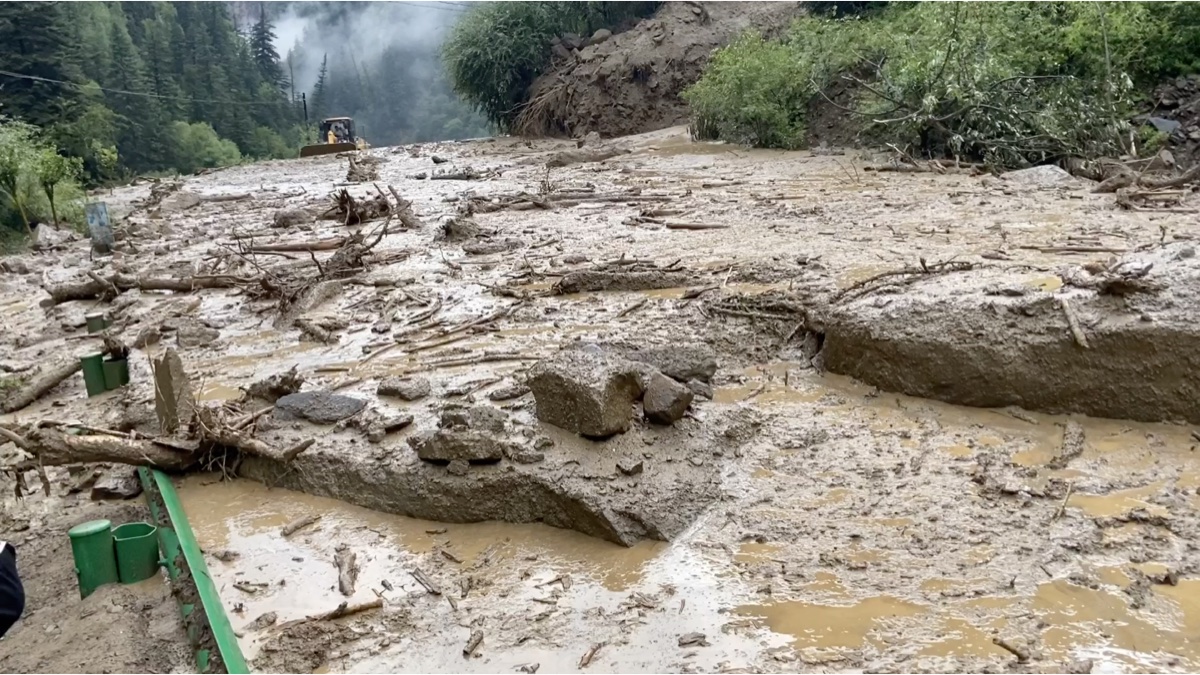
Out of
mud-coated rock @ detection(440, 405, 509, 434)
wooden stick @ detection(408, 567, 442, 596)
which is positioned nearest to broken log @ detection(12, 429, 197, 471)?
mud-coated rock @ detection(440, 405, 509, 434)

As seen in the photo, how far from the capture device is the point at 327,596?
11.0 feet

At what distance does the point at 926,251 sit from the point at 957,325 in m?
2.88

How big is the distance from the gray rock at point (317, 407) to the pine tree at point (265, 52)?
60.4 meters

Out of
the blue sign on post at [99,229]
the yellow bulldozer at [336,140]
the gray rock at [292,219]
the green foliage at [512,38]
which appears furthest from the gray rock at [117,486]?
the yellow bulldozer at [336,140]

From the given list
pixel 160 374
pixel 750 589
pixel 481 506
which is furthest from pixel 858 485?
pixel 160 374

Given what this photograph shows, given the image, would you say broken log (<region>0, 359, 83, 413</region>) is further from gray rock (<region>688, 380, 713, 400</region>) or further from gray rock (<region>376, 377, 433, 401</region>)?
gray rock (<region>688, 380, 713, 400</region>)

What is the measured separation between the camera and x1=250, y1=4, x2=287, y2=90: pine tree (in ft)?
197

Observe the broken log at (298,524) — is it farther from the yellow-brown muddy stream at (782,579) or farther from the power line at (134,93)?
the power line at (134,93)

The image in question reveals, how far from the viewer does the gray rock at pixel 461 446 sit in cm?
393

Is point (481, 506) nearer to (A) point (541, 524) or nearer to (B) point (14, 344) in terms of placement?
(A) point (541, 524)

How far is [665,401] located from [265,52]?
2564 inches

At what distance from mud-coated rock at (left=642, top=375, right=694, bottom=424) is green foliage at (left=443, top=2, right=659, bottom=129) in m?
27.6

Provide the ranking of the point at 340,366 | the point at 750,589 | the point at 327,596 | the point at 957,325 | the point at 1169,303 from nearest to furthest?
the point at 750,589
the point at 327,596
the point at 1169,303
the point at 957,325
the point at 340,366

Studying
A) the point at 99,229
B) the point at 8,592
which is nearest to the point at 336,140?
the point at 99,229
